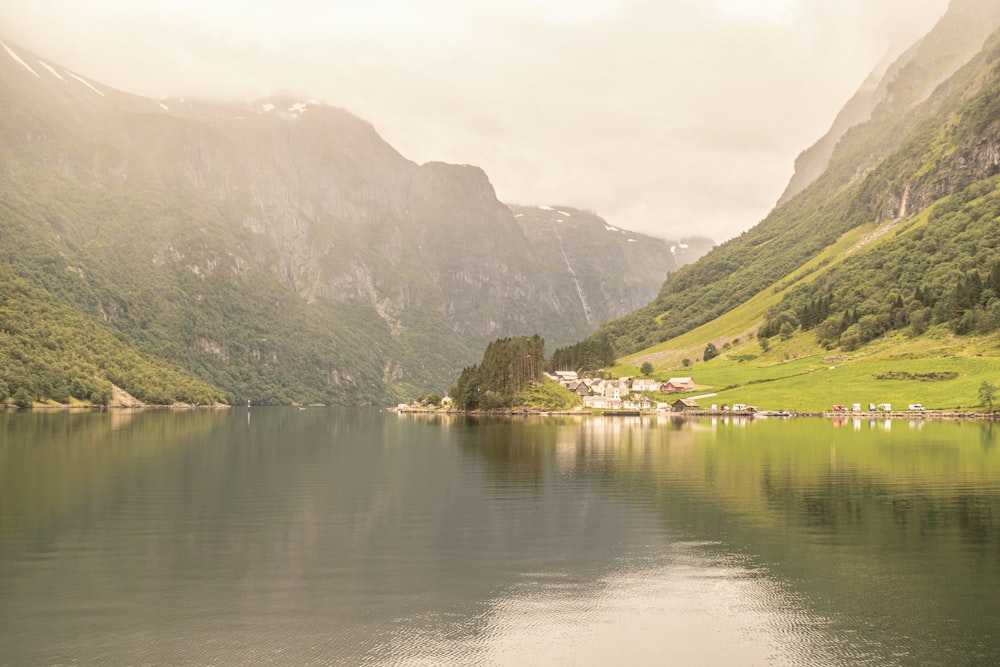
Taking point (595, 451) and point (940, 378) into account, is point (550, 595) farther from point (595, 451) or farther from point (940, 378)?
point (940, 378)

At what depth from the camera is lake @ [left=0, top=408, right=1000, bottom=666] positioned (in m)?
23.2

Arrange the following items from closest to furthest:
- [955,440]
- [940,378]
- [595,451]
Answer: [595,451] < [955,440] < [940,378]

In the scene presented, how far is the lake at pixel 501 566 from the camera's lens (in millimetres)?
23250

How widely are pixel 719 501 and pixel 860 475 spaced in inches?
791

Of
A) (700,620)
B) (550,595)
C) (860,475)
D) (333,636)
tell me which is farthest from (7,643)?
(860,475)

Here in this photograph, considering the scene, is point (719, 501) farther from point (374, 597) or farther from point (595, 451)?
point (595, 451)

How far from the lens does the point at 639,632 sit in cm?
2456

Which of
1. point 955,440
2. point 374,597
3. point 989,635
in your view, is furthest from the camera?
point 955,440

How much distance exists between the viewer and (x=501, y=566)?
32719 mm

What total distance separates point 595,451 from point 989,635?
6684 cm

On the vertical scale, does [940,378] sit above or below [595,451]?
above

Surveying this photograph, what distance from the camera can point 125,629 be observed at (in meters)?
24.2

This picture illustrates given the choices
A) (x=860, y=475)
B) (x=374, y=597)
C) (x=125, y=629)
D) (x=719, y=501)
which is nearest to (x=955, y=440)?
(x=860, y=475)

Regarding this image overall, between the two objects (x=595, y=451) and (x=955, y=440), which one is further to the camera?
(x=955, y=440)
